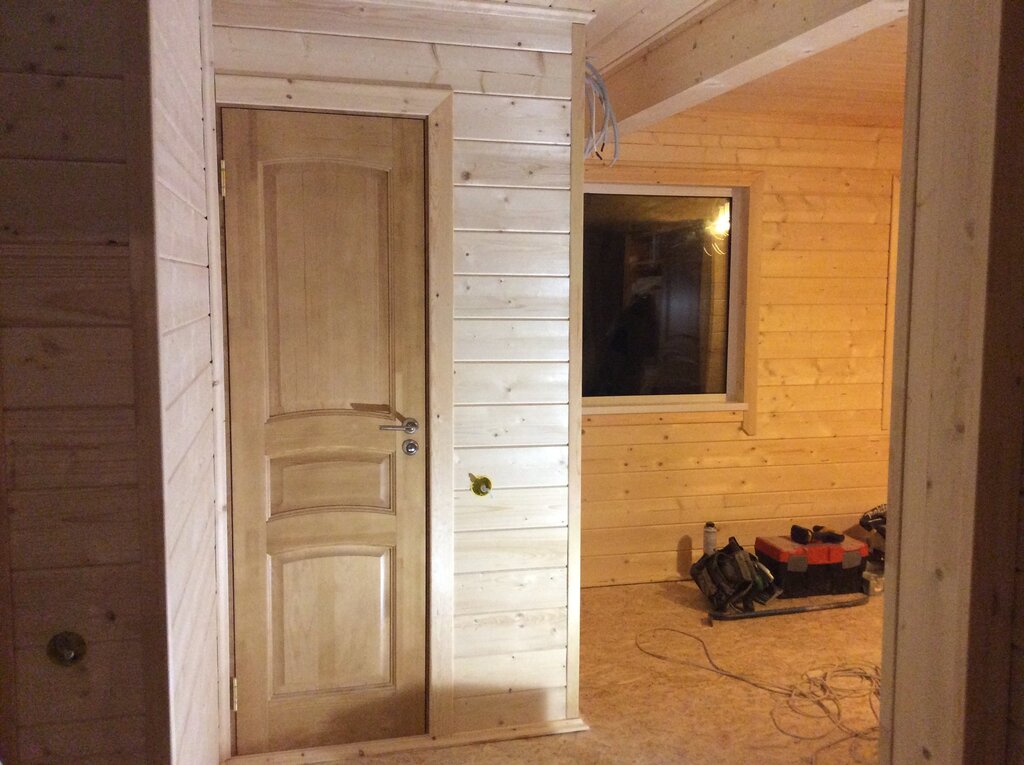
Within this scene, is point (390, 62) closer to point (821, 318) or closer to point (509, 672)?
point (509, 672)

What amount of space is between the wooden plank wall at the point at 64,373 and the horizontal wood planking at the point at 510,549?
65.9 inches

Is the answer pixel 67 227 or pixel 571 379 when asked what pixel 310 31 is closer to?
pixel 571 379

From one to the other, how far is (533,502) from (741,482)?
208cm

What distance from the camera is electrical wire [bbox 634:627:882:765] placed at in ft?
9.97

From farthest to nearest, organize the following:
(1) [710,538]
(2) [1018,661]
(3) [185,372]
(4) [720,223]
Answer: (4) [720,223] < (1) [710,538] < (3) [185,372] < (2) [1018,661]

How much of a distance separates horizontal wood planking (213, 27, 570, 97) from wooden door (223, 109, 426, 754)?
141 millimetres

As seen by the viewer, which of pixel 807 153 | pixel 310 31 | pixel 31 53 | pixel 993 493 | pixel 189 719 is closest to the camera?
pixel 31 53

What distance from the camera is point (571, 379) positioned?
296cm

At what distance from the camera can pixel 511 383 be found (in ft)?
9.53

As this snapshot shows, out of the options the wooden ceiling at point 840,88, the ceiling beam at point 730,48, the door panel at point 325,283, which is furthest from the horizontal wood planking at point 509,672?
the wooden ceiling at point 840,88

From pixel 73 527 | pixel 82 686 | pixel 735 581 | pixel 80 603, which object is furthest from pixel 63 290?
pixel 735 581

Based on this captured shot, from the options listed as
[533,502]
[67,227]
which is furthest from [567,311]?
[67,227]

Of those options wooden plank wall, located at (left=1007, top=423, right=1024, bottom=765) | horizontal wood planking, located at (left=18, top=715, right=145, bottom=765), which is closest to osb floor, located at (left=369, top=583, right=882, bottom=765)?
wooden plank wall, located at (left=1007, top=423, right=1024, bottom=765)

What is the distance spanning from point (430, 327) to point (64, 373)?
5.34 feet
